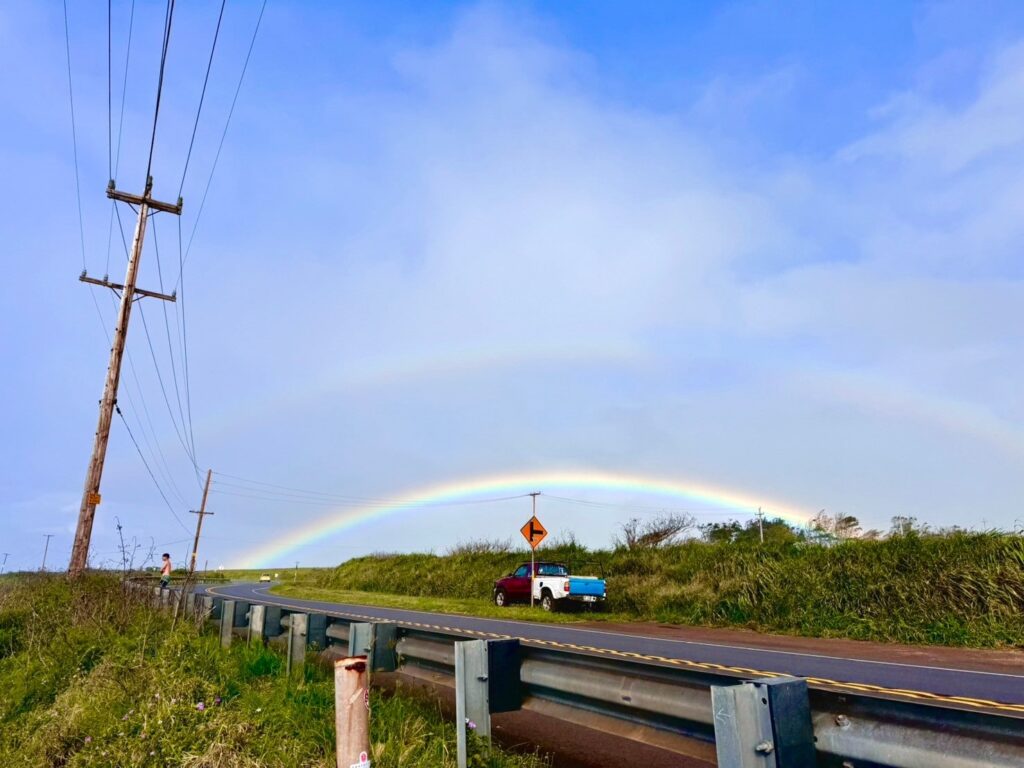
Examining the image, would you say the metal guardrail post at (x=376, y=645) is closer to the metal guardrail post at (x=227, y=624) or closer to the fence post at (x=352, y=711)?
the fence post at (x=352, y=711)

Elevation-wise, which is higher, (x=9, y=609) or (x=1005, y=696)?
(x=9, y=609)

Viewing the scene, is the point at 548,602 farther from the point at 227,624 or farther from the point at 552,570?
the point at 227,624

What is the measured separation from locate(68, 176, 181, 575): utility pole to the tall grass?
50.9 ft

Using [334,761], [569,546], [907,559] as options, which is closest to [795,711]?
[334,761]

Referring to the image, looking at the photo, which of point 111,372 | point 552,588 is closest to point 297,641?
point 111,372

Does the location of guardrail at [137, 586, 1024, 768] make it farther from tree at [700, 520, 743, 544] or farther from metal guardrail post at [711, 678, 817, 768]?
tree at [700, 520, 743, 544]

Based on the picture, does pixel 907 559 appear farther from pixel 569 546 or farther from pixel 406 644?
pixel 569 546

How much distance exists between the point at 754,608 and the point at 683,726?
56.6ft

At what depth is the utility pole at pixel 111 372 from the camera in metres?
16.4

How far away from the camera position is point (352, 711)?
3.36 metres

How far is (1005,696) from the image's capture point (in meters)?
7.73

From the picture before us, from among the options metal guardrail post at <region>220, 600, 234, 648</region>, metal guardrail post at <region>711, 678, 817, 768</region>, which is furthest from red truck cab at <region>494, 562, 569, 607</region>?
metal guardrail post at <region>711, 678, 817, 768</region>

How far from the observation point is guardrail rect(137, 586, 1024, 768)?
2.21 meters

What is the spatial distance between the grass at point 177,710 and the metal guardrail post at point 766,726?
1975 mm
